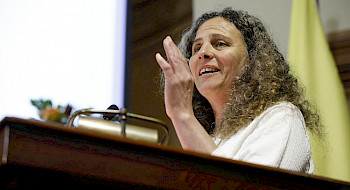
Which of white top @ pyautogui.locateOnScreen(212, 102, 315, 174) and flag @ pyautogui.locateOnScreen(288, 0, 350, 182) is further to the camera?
flag @ pyautogui.locateOnScreen(288, 0, 350, 182)

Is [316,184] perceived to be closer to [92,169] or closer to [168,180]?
[168,180]

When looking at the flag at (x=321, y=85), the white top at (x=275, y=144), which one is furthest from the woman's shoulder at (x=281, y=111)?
the flag at (x=321, y=85)

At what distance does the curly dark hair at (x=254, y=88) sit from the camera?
177cm

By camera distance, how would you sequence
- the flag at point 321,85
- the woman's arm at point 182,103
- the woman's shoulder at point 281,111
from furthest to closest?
the flag at point 321,85 → the woman's shoulder at point 281,111 → the woman's arm at point 182,103

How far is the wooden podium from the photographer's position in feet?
2.97

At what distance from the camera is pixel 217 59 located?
6.31ft

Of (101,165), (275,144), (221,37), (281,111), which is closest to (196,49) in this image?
(221,37)

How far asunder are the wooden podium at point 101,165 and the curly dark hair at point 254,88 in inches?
27.0

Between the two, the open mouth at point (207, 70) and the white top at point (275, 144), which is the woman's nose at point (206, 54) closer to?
the open mouth at point (207, 70)

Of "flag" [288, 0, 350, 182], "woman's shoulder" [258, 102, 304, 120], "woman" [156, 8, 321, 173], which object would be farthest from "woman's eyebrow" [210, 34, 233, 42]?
"flag" [288, 0, 350, 182]

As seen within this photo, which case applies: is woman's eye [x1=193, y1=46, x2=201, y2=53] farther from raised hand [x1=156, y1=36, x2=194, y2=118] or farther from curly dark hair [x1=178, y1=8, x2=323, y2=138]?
raised hand [x1=156, y1=36, x2=194, y2=118]

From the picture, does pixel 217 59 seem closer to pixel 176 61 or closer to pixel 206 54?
pixel 206 54

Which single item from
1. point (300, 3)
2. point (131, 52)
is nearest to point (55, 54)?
point (131, 52)

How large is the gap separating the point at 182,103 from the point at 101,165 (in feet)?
1.87
